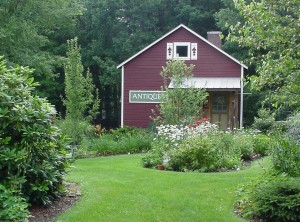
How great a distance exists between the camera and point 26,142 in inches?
285

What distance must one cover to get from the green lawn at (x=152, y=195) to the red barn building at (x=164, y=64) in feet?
49.3

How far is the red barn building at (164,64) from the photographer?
27312 millimetres

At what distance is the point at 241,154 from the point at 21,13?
1571 centimetres

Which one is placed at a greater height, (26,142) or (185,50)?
(185,50)

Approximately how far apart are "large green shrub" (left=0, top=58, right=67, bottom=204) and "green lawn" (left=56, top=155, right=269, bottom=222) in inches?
25.1

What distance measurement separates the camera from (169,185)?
9.92m

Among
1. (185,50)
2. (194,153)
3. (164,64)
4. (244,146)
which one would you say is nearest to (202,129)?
(244,146)

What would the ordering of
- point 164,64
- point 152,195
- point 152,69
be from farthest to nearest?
point 152,69
point 164,64
point 152,195

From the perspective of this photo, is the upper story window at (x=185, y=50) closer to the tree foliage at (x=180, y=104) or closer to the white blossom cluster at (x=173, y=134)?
the tree foliage at (x=180, y=104)

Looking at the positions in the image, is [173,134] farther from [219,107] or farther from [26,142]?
[219,107]

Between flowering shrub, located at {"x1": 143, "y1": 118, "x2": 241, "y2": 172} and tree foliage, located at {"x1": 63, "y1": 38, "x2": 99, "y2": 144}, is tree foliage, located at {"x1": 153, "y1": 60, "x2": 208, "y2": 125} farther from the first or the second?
flowering shrub, located at {"x1": 143, "y1": 118, "x2": 241, "y2": 172}

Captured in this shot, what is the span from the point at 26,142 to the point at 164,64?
21.3 metres

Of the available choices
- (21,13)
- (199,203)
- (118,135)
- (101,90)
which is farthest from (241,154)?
(101,90)

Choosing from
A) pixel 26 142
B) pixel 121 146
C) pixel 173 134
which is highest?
pixel 26 142
